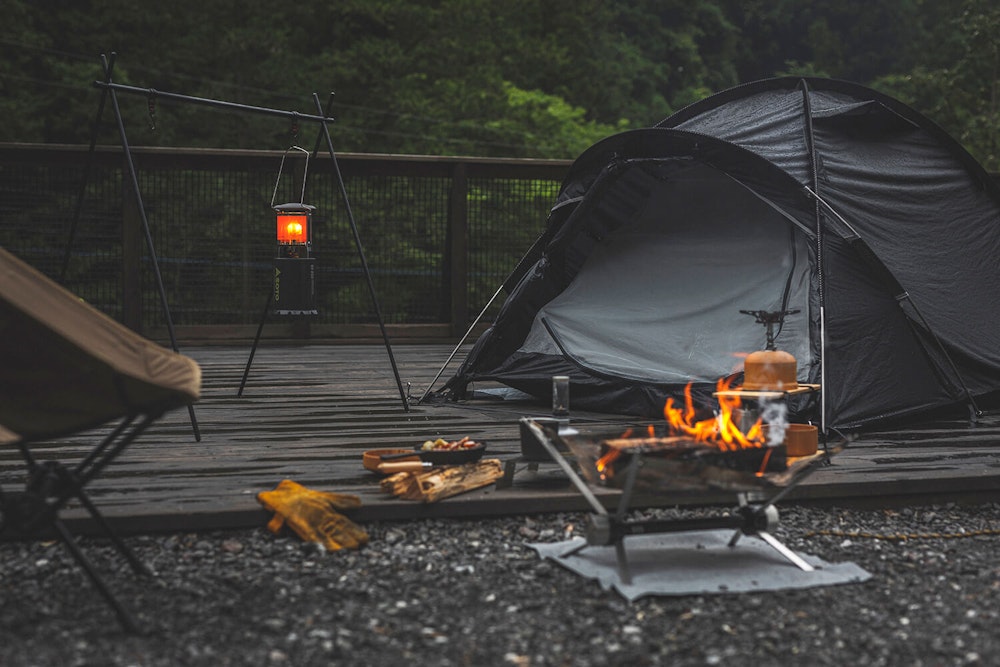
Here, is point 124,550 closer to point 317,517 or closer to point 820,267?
point 317,517

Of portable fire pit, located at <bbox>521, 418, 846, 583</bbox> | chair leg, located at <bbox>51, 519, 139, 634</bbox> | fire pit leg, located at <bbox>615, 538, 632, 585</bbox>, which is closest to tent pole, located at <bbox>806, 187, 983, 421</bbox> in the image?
portable fire pit, located at <bbox>521, 418, 846, 583</bbox>

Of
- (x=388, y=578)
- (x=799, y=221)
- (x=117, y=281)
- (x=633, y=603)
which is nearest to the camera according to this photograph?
(x=633, y=603)

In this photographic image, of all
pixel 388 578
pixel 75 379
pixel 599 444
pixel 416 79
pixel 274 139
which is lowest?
pixel 388 578

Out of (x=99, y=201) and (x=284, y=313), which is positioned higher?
(x=99, y=201)

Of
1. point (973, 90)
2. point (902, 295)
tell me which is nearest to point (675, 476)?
point (902, 295)

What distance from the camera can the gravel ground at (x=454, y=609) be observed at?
2227 mm

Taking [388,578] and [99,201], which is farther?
[99,201]

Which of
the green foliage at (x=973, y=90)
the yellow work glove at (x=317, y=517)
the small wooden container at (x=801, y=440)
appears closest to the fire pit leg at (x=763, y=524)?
the small wooden container at (x=801, y=440)

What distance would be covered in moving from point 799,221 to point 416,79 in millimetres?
11772

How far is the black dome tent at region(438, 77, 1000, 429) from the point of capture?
14.4 feet

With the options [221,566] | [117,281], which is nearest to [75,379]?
[221,566]

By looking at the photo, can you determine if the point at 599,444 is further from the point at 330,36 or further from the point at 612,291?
the point at 330,36

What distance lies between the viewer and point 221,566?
279 cm

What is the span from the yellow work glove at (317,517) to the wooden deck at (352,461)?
7 centimetres
